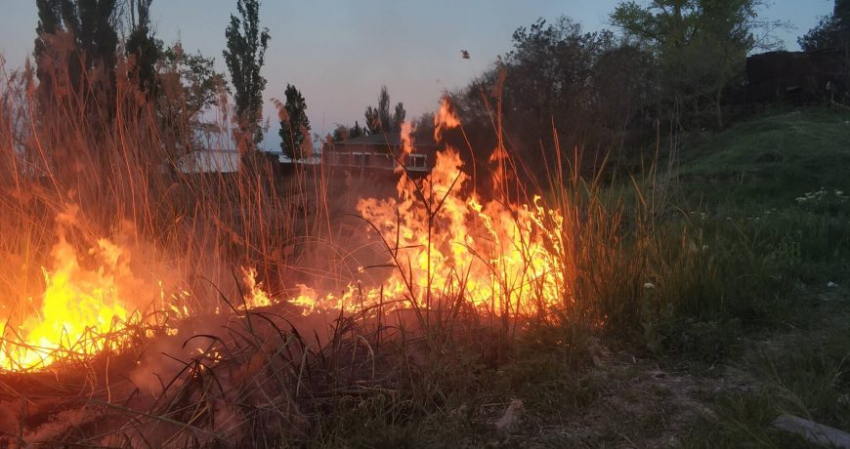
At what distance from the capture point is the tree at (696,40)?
21.2m

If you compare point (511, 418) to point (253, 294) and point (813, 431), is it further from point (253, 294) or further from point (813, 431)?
point (253, 294)

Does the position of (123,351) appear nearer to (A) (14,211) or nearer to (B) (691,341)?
(A) (14,211)

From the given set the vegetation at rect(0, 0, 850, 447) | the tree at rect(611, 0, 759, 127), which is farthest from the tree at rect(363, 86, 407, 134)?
the tree at rect(611, 0, 759, 127)

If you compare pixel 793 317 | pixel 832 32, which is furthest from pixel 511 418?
pixel 832 32

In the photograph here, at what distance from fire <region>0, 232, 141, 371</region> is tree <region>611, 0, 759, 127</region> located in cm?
1893

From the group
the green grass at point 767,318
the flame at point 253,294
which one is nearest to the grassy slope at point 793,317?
the green grass at point 767,318

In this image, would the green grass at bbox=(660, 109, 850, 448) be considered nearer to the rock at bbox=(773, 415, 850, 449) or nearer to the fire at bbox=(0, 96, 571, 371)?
the rock at bbox=(773, 415, 850, 449)

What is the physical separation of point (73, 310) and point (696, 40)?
28.5 m

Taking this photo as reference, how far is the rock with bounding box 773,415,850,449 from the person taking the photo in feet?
7.12

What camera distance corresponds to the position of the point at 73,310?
138 inches

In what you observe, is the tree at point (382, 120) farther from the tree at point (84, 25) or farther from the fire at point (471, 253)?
the tree at point (84, 25)

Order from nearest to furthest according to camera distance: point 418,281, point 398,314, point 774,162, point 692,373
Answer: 1. point 692,373
2. point 398,314
3. point 418,281
4. point 774,162

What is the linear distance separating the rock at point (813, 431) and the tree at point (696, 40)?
740 inches

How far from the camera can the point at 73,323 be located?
350 centimetres
